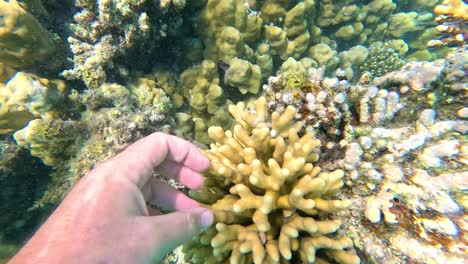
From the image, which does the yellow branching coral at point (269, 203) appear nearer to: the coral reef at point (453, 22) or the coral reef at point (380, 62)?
the coral reef at point (453, 22)

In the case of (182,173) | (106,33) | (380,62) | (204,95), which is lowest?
(380,62)

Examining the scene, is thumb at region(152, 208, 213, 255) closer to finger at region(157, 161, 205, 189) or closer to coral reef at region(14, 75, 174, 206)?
finger at region(157, 161, 205, 189)

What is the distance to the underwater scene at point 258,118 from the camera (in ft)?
6.20

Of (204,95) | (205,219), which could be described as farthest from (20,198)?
(205,219)

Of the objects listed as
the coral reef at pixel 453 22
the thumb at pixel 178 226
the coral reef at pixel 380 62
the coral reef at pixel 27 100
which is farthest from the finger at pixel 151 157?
the coral reef at pixel 380 62

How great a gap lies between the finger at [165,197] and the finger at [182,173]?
99mm

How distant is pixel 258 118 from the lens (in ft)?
7.42

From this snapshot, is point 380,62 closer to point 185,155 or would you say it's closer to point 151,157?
point 185,155

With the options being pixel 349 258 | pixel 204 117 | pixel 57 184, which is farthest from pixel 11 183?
pixel 349 258

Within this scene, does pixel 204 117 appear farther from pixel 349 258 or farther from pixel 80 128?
pixel 349 258

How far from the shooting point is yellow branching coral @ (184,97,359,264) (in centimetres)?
177

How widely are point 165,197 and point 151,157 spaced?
0.40m

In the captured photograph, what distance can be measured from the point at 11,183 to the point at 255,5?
508 centimetres

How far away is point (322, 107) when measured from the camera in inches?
95.8
